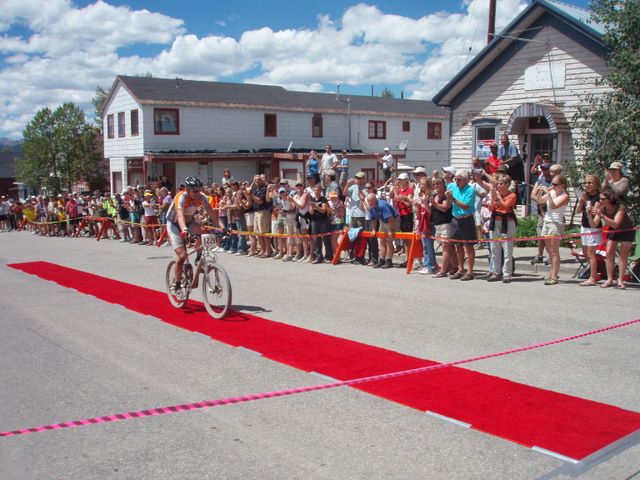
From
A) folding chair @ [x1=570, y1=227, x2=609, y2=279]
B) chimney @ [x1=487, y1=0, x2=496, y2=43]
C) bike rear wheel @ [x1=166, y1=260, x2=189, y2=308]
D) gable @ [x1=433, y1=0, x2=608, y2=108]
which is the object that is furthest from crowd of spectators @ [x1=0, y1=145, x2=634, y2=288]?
chimney @ [x1=487, y1=0, x2=496, y2=43]

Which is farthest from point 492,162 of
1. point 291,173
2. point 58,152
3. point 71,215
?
point 58,152

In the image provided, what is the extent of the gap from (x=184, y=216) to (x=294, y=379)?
4.16m

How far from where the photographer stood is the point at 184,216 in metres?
9.90

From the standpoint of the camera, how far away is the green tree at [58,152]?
6266 centimetres

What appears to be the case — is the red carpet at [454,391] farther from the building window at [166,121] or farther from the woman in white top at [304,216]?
the building window at [166,121]

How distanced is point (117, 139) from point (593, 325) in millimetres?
37316

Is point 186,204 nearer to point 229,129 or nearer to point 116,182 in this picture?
point 229,129

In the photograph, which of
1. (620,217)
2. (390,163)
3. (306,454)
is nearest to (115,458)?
(306,454)

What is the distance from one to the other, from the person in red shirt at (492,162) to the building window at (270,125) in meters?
26.3

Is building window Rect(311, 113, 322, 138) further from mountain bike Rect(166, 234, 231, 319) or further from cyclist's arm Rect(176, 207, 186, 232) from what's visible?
cyclist's arm Rect(176, 207, 186, 232)

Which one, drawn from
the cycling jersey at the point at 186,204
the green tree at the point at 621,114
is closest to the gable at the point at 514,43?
the green tree at the point at 621,114

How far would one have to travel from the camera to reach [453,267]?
12852 millimetres

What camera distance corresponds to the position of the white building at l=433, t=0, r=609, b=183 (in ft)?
57.6

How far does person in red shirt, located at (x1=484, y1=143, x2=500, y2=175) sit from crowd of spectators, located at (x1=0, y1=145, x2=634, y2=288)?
1.5 inches
